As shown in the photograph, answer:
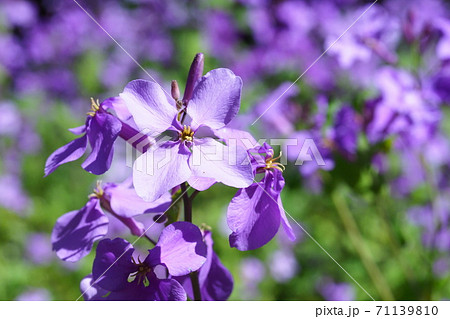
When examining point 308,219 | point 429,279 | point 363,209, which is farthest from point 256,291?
point 429,279

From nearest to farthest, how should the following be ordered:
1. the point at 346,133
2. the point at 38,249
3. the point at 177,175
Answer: the point at 177,175
the point at 346,133
the point at 38,249

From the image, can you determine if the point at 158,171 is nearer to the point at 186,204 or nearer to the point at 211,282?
the point at 186,204

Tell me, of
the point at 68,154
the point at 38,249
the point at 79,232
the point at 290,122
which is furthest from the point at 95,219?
the point at 38,249

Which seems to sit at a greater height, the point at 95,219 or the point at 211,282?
the point at 95,219

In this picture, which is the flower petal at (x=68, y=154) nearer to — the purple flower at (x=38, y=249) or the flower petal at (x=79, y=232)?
the flower petal at (x=79, y=232)

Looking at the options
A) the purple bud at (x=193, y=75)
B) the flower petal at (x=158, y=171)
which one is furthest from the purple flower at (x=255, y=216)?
the purple bud at (x=193, y=75)
